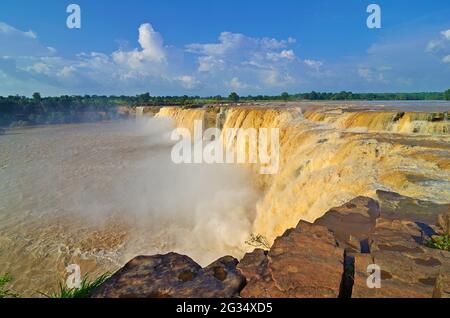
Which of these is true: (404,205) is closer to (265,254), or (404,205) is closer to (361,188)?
(361,188)

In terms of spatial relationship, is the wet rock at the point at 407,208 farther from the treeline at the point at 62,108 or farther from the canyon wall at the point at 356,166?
the treeline at the point at 62,108

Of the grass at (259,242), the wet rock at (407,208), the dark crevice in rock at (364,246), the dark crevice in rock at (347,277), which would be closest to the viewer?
the dark crevice in rock at (347,277)

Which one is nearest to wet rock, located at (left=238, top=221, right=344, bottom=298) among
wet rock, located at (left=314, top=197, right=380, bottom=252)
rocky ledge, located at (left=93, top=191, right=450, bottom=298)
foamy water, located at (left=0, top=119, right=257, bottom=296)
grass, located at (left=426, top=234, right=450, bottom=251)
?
rocky ledge, located at (left=93, top=191, right=450, bottom=298)

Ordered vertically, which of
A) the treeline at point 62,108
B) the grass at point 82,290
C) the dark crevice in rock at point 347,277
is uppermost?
the treeline at point 62,108

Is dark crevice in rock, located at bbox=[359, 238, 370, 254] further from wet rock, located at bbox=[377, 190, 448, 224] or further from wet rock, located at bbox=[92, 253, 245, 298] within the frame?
wet rock, located at bbox=[92, 253, 245, 298]

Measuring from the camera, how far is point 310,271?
2.63m

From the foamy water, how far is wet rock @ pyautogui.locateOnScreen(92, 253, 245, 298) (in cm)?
625

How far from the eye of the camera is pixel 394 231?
137 inches

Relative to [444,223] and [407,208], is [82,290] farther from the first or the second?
[407,208]

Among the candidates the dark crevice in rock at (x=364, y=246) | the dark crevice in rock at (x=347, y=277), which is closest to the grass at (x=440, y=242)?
the dark crevice in rock at (x=364, y=246)

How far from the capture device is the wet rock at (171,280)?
2459 millimetres

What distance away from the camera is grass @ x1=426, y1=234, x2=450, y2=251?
10.2 feet

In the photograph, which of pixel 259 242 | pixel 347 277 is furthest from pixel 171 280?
pixel 259 242

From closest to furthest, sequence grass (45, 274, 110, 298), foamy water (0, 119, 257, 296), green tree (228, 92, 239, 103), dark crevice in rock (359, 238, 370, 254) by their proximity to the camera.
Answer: grass (45, 274, 110, 298) < dark crevice in rock (359, 238, 370, 254) < foamy water (0, 119, 257, 296) < green tree (228, 92, 239, 103)
